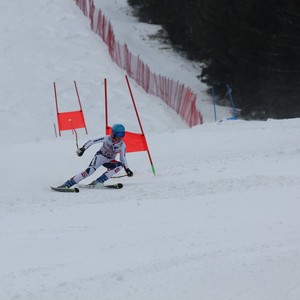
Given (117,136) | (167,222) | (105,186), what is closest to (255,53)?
(117,136)

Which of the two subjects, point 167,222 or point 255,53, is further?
point 255,53

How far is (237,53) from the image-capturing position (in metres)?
28.8

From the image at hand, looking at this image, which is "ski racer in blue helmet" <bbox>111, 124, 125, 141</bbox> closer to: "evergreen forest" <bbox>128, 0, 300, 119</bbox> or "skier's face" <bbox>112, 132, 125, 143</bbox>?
"skier's face" <bbox>112, 132, 125, 143</bbox>

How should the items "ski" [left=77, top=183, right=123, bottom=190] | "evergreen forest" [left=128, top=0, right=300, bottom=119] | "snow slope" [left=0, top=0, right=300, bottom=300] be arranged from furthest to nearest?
1. "evergreen forest" [left=128, top=0, right=300, bottom=119]
2. "ski" [left=77, top=183, right=123, bottom=190]
3. "snow slope" [left=0, top=0, right=300, bottom=300]

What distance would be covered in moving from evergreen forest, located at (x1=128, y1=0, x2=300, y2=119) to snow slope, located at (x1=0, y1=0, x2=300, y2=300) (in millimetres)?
7781

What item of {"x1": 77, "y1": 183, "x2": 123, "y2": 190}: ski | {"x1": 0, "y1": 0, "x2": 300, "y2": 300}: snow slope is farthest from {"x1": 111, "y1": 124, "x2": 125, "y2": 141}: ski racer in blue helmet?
{"x1": 77, "y1": 183, "x2": 123, "y2": 190}: ski

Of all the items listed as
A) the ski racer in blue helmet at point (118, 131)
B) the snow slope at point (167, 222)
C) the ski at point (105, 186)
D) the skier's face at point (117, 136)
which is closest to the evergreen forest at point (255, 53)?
the snow slope at point (167, 222)

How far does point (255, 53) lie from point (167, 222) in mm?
21983

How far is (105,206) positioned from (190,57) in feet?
102

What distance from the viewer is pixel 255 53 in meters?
28.8

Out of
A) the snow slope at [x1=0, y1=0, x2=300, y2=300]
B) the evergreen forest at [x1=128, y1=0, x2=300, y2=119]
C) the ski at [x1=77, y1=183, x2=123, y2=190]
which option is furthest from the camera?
the evergreen forest at [x1=128, y1=0, x2=300, y2=119]

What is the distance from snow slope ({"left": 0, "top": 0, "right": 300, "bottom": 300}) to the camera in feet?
18.7

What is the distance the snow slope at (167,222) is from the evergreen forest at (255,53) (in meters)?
7.78

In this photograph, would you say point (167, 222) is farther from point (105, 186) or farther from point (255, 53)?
point (255, 53)
